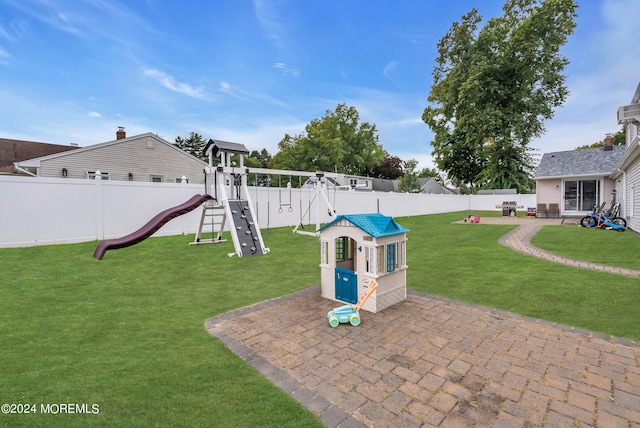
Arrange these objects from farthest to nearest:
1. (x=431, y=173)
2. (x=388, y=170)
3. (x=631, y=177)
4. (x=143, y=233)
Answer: (x=431, y=173), (x=388, y=170), (x=631, y=177), (x=143, y=233)

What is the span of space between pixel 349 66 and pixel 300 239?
13.0 m

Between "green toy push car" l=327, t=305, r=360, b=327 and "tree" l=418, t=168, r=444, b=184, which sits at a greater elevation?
"tree" l=418, t=168, r=444, b=184

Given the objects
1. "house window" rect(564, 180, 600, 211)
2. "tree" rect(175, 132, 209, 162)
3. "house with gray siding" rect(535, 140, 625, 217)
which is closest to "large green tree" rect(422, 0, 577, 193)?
"house with gray siding" rect(535, 140, 625, 217)

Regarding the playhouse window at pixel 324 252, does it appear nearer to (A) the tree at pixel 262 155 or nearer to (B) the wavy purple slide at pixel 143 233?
(B) the wavy purple slide at pixel 143 233

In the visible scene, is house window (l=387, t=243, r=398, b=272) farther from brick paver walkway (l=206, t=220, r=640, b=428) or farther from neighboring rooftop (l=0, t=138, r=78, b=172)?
neighboring rooftop (l=0, t=138, r=78, b=172)

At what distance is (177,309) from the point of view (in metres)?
4.73

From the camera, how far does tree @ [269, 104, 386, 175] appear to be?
136 ft

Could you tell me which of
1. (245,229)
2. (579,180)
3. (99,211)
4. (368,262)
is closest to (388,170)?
(579,180)

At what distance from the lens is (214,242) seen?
10.8 metres

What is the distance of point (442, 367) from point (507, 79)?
33273mm

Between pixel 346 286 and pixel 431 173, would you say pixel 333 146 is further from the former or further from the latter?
pixel 431 173

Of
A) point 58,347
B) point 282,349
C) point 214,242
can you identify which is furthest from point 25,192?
point 282,349

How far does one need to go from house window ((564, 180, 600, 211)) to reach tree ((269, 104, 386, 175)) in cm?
2523

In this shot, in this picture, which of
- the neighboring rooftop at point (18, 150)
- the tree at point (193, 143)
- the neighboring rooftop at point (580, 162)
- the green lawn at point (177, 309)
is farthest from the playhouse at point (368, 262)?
the tree at point (193, 143)
